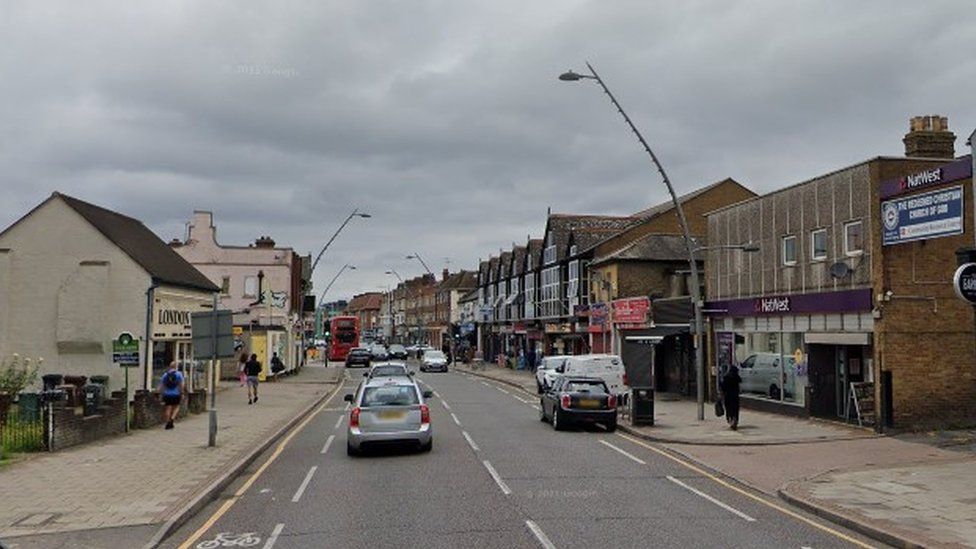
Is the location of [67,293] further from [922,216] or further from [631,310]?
[922,216]

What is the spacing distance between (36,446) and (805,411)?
727 inches

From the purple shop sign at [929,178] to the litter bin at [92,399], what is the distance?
18.6m

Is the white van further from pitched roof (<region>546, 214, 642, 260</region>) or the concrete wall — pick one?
pitched roof (<region>546, 214, 642, 260</region>)

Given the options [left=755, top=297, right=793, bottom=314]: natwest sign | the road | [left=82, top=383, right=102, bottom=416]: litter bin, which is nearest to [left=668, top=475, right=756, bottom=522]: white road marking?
the road

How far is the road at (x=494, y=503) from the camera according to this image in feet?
31.9

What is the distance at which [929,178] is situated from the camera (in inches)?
712

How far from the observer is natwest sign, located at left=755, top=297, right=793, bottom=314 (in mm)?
23903

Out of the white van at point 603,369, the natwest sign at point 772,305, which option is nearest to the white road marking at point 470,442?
the white van at point 603,369

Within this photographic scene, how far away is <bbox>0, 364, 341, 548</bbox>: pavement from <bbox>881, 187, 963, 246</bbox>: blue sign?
581 inches

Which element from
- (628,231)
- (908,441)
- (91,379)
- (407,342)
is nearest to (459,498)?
(908,441)

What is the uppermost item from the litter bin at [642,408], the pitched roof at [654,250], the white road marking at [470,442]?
the pitched roof at [654,250]

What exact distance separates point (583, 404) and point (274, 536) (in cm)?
1262

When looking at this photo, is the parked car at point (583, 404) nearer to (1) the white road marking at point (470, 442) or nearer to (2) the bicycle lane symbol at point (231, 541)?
(1) the white road marking at point (470, 442)


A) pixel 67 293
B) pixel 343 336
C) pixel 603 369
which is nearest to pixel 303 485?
pixel 67 293
